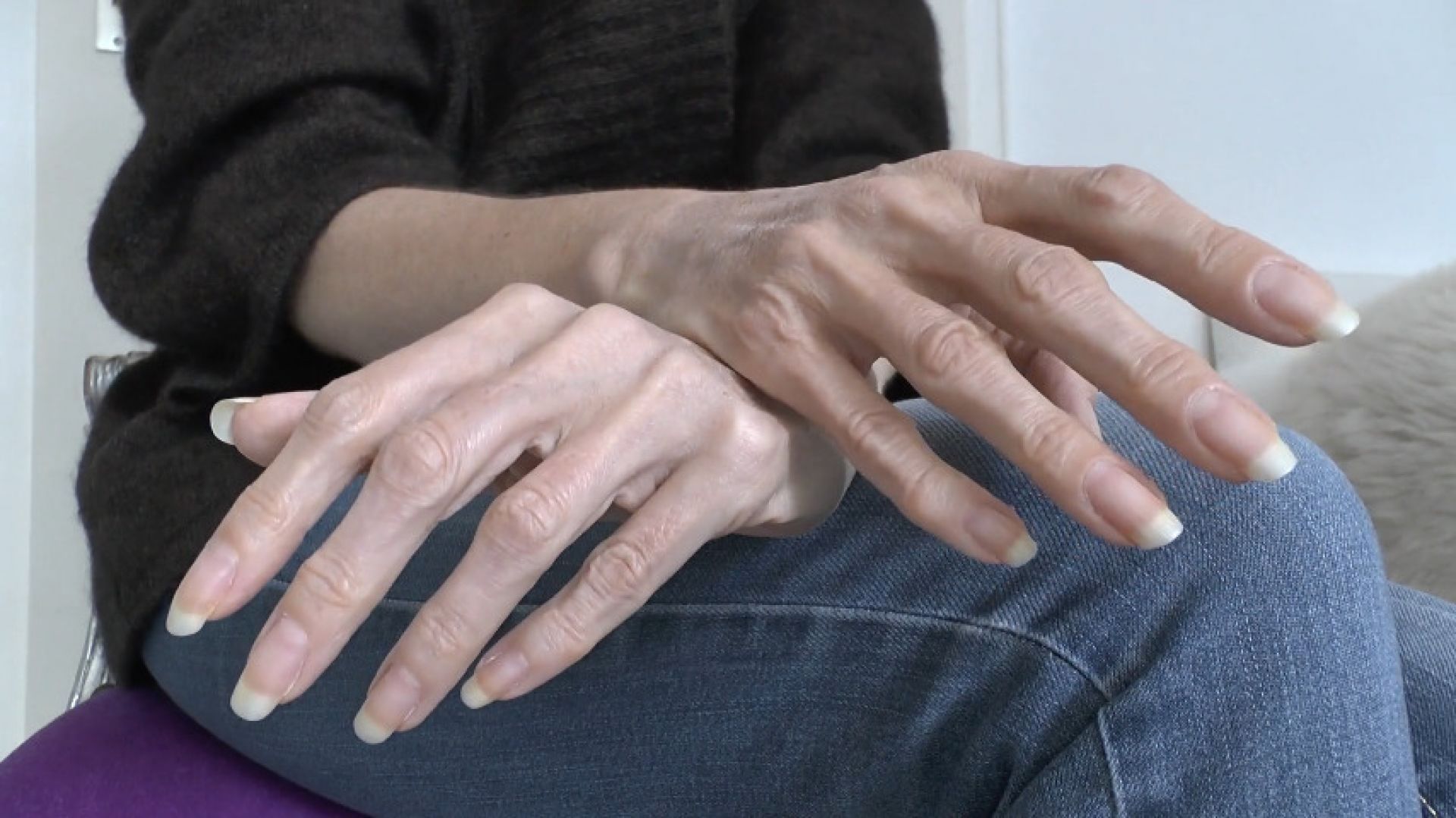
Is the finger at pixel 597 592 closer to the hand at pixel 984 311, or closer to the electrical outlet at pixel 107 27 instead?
the hand at pixel 984 311

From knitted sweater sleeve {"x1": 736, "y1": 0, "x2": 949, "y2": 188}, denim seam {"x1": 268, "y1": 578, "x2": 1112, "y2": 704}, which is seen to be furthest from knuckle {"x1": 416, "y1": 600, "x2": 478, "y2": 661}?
knitted sweater sleeve {"x1": 736, "y1": 0, "x2": 949, "y2": 188}

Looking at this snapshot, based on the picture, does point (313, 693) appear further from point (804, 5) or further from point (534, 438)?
point (804, 5)

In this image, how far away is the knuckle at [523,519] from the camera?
0.95 feet

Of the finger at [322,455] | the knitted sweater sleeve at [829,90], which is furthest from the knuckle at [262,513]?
the knitted sweater sleeve at [829,90]

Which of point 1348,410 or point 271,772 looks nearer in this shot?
point 271,772

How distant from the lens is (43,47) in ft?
3.97

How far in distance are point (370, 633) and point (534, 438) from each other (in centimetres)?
18

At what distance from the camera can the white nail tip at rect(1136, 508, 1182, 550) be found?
26 cm

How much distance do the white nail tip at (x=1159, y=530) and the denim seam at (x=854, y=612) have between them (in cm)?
6

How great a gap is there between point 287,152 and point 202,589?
0.95 ft

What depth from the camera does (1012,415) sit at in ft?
0.94

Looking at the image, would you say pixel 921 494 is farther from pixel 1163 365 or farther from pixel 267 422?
pixel 267 422

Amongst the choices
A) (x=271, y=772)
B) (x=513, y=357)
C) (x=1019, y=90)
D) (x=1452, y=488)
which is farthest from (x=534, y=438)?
(x=1019, y=90)

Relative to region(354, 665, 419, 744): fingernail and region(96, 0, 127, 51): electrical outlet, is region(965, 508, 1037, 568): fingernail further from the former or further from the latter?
region(96, 0, 127, 51): electrical outlet
